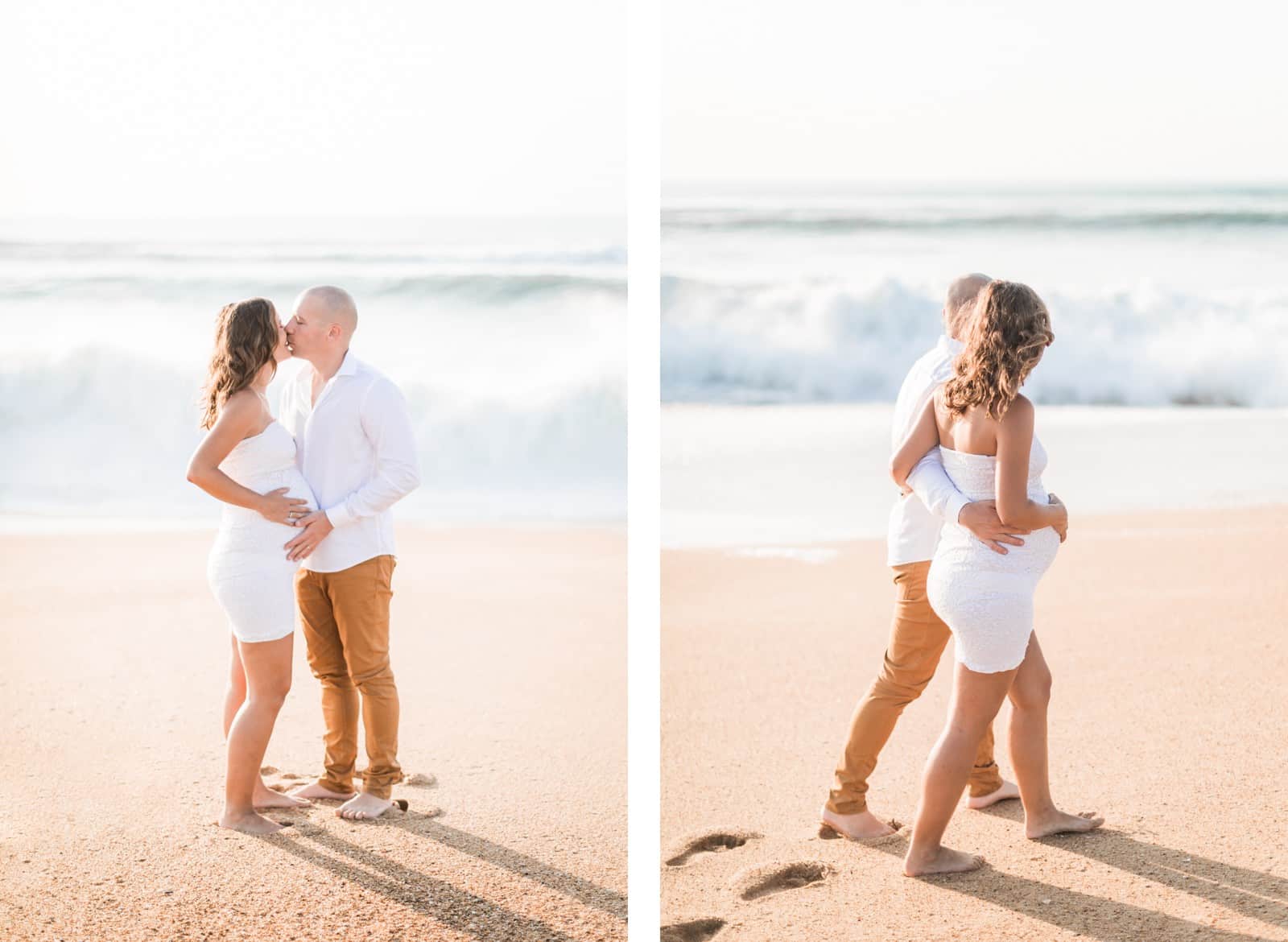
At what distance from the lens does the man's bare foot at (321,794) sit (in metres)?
3.57

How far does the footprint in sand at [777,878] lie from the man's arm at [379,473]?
117cm

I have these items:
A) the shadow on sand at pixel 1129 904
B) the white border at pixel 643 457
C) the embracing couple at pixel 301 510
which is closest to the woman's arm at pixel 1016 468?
the white border at pixel 643 457

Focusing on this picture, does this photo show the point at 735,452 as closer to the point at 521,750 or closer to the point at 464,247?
the point at 464,247

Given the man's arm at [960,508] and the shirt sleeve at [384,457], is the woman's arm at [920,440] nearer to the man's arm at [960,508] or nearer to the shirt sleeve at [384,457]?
the man's arm at [960,508]

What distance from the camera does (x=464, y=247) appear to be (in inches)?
480

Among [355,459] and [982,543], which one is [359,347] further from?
[982,543]

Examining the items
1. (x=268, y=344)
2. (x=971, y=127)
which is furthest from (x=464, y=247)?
(x=268, y=344)

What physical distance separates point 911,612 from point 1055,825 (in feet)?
1.96

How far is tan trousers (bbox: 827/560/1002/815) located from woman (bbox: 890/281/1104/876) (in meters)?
0.16

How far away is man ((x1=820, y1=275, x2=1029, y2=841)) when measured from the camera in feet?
9.46

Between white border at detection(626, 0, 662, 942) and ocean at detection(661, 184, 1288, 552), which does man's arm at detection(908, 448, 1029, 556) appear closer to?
white border at detection(626, 0, 662, 942)

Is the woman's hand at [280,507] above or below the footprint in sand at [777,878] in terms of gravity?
above

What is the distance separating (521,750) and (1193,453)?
638 centimetres

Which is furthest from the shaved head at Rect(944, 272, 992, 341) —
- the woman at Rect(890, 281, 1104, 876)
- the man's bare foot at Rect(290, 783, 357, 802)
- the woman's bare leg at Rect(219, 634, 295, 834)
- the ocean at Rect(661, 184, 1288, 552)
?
the ocean at Rect(661, 184, 1288, 552)
